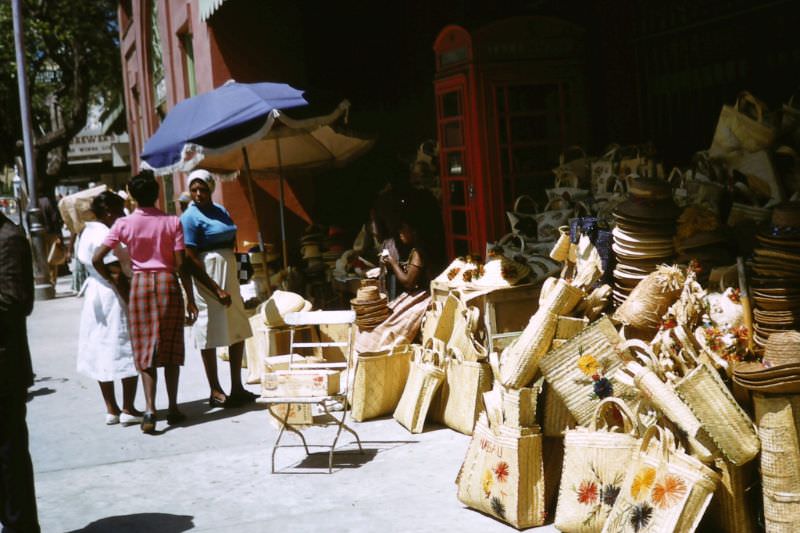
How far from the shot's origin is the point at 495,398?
501cm

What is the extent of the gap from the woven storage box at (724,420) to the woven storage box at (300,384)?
2.64m

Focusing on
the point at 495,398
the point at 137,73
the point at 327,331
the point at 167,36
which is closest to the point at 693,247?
the point at 495,398

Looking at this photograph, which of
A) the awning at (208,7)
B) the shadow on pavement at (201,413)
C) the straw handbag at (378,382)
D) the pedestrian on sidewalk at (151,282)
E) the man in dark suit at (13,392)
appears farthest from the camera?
the awning at (208,7)

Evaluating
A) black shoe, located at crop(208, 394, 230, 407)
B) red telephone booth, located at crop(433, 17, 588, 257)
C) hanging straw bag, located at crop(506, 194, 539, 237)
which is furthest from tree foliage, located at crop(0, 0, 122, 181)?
hanging straw bag, located at crop(506, 194, 539, 237)

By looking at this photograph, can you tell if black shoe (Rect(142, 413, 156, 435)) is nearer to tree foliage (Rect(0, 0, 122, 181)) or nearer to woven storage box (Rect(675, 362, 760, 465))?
woven storage box (Rect(675, 362, 760, 465))

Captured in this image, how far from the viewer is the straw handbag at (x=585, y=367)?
4.67m

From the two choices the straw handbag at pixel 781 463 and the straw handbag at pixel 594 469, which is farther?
the straw handbag at pixel 594 469

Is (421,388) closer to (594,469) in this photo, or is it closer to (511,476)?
(511,476)

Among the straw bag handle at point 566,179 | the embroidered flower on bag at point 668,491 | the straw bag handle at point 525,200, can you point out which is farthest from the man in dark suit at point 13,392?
the straw bag handle at point 566,179

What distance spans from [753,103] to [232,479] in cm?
402

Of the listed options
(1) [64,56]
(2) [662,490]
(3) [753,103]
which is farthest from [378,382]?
(1) [64,56]

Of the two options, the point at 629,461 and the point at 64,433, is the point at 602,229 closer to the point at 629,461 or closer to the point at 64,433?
the point at 629,461

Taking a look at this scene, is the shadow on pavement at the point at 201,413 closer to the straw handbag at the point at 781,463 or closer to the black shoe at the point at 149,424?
the black shoe at the point at 149,424

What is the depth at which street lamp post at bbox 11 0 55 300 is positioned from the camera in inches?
727
